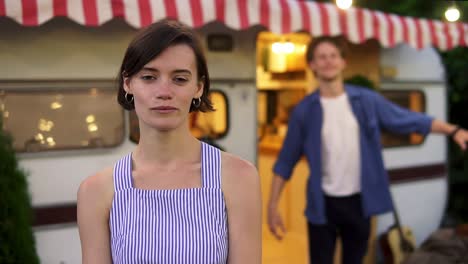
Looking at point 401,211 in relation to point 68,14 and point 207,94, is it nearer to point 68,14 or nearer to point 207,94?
Result: point 68,14

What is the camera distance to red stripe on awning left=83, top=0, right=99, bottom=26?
3658mm

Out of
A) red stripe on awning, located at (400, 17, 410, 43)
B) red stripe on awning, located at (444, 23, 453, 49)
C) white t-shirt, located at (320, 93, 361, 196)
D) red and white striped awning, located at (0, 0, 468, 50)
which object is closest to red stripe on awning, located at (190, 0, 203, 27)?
red and white striped awning, located at (0, 0, 468, 50)

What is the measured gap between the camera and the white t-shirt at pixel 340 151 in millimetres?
3816

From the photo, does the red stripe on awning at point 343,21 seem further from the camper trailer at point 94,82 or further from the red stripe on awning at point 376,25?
the red stripe on awning at point 376,25

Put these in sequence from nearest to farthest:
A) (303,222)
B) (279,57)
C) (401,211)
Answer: (401,211) → (303,222) → (279,57)

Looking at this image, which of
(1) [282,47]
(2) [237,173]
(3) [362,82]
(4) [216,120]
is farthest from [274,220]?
(1) [282,47]

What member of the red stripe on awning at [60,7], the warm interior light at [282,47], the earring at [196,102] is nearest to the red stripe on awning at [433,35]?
the warm interior light at [282,47]

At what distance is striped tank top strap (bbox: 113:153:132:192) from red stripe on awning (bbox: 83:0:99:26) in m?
2.16

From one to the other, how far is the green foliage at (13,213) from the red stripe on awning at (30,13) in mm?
670

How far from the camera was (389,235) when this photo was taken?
5426mm

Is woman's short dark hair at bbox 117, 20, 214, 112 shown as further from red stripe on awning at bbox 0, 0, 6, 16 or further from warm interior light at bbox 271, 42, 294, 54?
warm interior light at bbox 271, 42, 294, 54

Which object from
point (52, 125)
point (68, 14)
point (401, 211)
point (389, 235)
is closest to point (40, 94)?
point (52, 125)

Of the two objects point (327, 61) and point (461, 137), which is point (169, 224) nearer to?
point (327, 61)

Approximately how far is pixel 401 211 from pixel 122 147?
3051mm
